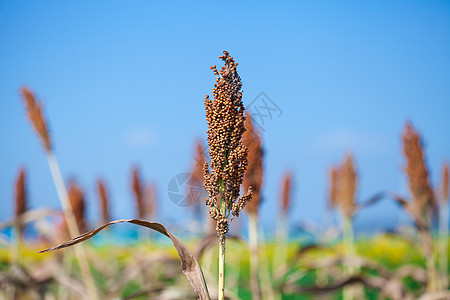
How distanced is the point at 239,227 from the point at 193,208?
2.82ft

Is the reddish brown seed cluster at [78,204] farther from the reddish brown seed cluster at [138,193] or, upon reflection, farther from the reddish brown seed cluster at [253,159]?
the reddish brown seed cluster at [253,159]

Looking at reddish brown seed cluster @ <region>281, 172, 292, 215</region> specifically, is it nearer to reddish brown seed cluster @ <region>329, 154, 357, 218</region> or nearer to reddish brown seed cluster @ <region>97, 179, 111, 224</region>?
reddish brown seed cluster @ <region>329, 154, 357, 218</region>

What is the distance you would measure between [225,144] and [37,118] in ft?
7.94

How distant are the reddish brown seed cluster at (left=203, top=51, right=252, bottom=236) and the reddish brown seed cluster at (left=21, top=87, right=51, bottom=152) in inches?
91.6

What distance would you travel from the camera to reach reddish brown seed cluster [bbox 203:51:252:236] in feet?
5.01

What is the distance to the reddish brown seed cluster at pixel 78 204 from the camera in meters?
3.91

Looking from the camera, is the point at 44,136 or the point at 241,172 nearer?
the point at 241,172

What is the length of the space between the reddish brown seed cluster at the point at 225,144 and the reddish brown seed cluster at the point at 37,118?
233cm

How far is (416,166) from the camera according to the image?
10.6ft

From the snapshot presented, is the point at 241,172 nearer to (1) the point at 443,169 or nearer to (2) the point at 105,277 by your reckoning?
(1) the point at 443,169

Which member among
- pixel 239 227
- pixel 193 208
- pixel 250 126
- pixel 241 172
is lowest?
pixel 239 227

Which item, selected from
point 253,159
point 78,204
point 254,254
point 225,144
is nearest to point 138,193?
point 78,204

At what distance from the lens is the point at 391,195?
3682 millimetres

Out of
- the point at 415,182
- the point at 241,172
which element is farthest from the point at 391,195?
the point at 241,172
